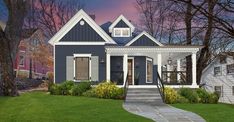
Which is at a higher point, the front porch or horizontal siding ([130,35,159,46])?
horizontal siding ([130,35,159,46])

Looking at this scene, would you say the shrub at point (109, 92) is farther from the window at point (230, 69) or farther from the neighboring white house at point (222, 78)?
the window at point (230, 69)

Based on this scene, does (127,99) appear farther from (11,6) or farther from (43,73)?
(43,73)

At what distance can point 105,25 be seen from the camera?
3484cm

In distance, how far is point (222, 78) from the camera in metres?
39.1

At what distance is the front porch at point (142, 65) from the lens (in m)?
28.4

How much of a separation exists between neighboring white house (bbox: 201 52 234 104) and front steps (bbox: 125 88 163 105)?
40.9 ft

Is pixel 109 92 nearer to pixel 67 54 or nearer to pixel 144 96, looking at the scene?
pixel 144 96

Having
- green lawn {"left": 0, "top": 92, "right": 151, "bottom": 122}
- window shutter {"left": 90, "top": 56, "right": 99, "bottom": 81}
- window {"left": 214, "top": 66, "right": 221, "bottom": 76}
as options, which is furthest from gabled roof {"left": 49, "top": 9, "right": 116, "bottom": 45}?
window {"left": 214, "top": 66, "right": 221, "bottom": 76}

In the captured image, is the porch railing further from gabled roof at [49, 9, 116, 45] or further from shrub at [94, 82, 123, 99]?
shrub at [94, 82, 123, 99]

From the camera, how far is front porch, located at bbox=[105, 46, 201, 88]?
28.4m

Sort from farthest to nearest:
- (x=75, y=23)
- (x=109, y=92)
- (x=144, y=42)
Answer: (x=144, y=42) → (x=75, y=23) → (x=109, y=92)

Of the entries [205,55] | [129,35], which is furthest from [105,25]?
[205,55]

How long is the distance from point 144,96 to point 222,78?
16780 millimetres

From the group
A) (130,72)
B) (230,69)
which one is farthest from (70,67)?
(230,69)
